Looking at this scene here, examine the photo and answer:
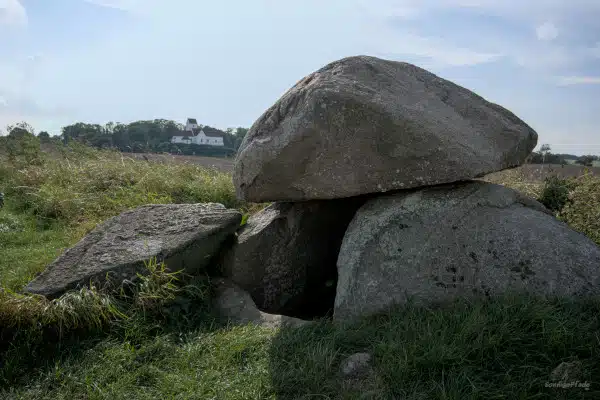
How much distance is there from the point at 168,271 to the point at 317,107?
216 cm

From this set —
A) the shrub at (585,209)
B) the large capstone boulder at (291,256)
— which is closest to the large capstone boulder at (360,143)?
the large capstone boulder at (291,256)

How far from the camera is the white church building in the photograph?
28258 millimetres

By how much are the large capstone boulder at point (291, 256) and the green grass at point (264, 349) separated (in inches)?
20.4

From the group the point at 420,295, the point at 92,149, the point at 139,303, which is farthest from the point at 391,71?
the point at 92,149

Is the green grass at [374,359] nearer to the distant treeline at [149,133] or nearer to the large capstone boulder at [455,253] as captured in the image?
the large capstone boulder at [455,253]

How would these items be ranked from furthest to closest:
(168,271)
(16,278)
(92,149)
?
1. (92,149)
2. (16,278)
3. (168,271)

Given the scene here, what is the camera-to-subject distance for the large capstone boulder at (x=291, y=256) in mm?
5594

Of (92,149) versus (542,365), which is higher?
(92,149)

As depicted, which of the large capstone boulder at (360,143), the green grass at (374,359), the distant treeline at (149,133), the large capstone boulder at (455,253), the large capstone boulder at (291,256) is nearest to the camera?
the green grass at (374,359)

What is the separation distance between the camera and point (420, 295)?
14.4 ft

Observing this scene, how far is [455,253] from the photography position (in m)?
4.52

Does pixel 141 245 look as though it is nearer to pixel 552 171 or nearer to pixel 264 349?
pixel 264 349

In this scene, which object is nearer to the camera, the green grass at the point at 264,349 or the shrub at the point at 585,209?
the green grass at the point at 264,349

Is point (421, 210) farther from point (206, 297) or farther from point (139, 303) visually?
point (139, 303)
